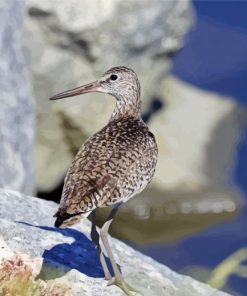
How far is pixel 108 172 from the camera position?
581cm

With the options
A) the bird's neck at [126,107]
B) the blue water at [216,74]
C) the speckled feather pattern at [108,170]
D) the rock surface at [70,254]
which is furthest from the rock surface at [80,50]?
the speckled feather pattern at [108,170]

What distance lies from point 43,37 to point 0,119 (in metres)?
1.74

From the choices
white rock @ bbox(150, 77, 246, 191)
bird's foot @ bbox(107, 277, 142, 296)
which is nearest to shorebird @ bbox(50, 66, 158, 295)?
bird's foot @ bbox(107, 277, 142, 296)

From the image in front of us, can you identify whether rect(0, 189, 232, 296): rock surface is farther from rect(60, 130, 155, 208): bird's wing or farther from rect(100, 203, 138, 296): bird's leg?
rect(60, 130, 155, 208): bird's wing

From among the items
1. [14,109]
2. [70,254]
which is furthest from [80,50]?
[70,254]

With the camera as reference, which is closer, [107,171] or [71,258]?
[107,171]

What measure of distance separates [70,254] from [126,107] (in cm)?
100

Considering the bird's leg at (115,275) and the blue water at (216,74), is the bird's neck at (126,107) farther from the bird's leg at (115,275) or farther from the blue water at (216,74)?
the blue water at (216,74)

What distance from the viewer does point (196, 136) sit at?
38.9ft

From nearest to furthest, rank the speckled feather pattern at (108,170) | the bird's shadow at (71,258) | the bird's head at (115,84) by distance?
the speckled feather pattern at (108,170)
the bird's shadow at (71,258)
the bird's head at (115,84)

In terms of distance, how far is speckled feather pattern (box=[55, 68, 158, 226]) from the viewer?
5555 mm

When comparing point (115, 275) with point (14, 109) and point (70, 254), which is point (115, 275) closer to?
point (70, 254)

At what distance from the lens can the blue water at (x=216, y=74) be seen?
10.4 m

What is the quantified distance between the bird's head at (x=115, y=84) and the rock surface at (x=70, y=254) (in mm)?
714
